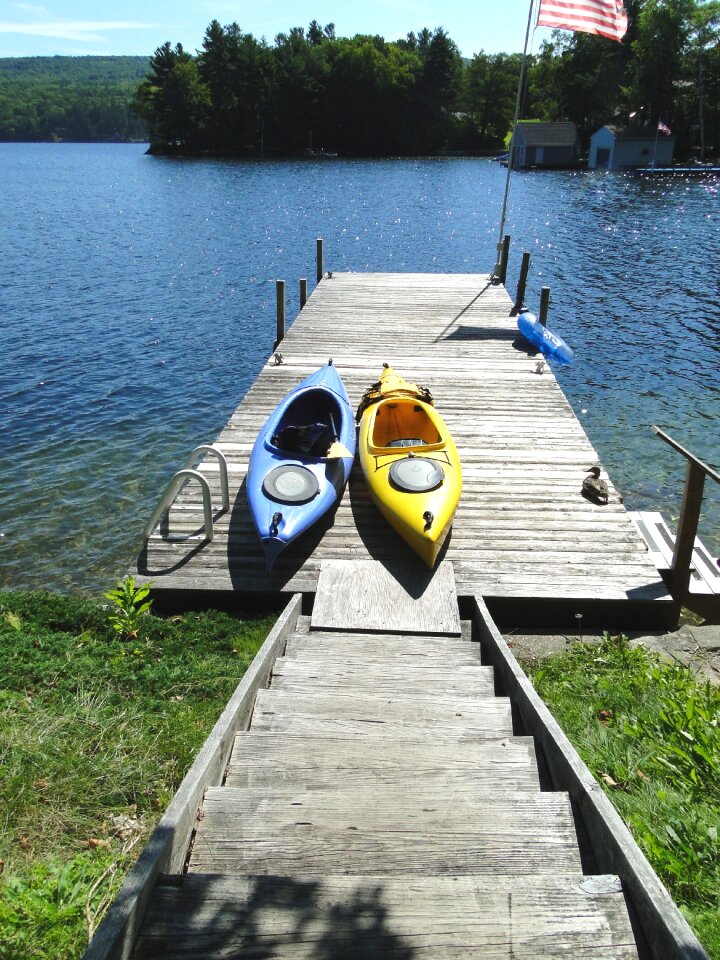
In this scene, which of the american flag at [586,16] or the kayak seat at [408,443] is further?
the american flag at [586,16]

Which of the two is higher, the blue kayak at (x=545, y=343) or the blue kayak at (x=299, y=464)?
the blue kayak at (x=299, y=464)

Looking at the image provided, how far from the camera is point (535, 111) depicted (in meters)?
100

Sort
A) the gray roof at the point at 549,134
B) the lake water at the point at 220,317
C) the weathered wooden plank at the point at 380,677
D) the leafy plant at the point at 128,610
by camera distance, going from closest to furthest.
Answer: the weathered wooden plank at the point at 380,677
the leafy plant at the point at 128,610
the lake water at the point at 220,317
the gray roof at the point at 549,134

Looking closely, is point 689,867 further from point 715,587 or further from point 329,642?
point 715,587

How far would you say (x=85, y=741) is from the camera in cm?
448

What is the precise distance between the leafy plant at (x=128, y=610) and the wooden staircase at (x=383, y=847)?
7.83 ft

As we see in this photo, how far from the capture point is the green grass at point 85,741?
3277 millimetres

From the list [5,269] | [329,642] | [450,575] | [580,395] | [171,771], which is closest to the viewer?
[171,771]

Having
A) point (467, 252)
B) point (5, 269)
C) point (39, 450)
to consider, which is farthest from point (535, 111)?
point (39, 450)

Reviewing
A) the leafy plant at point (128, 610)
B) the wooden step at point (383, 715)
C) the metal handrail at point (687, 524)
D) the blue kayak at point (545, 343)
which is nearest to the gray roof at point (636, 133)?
the blue kayak at point (545, 343)

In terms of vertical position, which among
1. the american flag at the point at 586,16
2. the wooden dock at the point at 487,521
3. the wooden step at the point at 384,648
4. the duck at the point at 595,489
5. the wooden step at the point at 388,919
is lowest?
the wooden dock at the point at 487,521

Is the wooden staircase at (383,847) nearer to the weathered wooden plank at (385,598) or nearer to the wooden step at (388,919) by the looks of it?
the wooden step at (388,919)

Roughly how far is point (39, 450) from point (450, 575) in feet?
31.4

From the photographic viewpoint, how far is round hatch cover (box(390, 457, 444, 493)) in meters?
7.98
